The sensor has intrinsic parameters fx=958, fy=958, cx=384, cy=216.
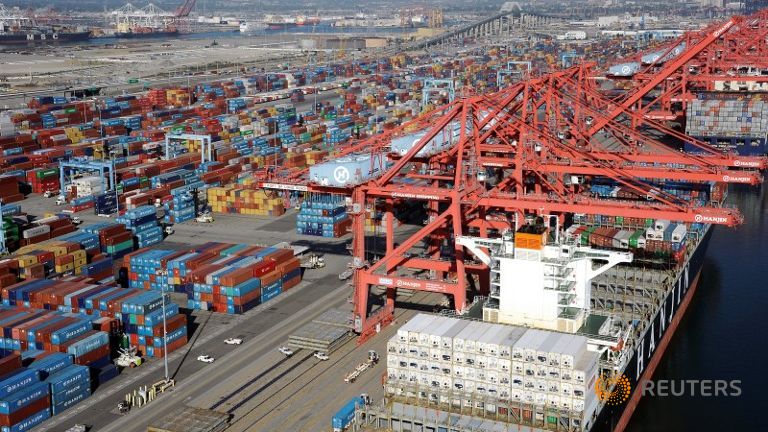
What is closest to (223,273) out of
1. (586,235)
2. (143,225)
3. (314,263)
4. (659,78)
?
(314,263)

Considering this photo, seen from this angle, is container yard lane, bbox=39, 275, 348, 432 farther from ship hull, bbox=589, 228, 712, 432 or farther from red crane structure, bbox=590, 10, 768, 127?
red crane structure, bbox=590, 10, 768, 127

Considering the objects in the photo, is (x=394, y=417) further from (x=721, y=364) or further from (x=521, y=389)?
(x=721, y=364)

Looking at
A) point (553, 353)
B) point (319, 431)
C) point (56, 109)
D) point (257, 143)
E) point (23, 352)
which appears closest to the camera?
point (553, 353)

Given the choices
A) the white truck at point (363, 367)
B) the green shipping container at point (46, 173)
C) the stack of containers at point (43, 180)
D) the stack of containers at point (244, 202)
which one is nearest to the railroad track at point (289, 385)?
the white truck at point (363, 367)

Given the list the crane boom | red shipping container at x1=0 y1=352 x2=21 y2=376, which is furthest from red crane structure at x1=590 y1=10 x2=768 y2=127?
red shipping container at x1=0 y1=352 x2=21 y2=376

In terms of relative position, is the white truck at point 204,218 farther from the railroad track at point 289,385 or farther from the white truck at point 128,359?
the railroad track at point 289,385

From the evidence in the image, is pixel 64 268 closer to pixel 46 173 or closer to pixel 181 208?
pixel 181 208

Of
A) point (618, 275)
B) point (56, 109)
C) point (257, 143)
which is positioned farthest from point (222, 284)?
point (56, 109)
